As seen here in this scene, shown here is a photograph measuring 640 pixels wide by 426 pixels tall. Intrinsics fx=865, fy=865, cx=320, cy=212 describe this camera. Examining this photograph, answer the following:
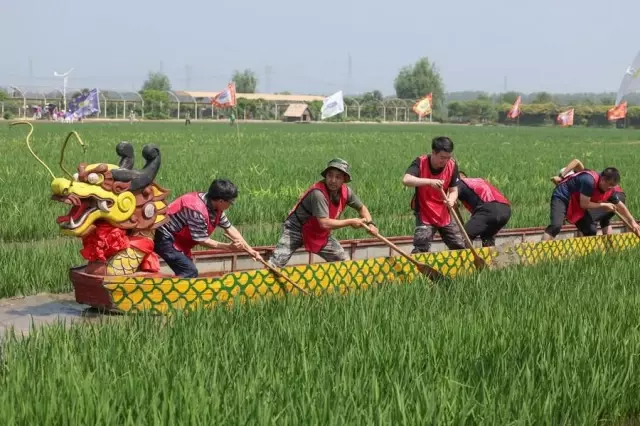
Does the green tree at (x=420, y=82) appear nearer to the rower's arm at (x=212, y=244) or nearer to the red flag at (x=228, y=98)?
the red flag at (x=228, y=98)

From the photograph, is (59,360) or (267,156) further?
(267,156)

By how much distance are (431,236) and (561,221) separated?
2144 mm

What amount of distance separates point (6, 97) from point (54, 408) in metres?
86.0

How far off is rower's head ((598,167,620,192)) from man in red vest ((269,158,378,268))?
316 centimetres

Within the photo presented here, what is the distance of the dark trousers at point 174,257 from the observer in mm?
7051

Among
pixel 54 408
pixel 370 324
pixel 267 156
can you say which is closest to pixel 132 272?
pixel 370 324

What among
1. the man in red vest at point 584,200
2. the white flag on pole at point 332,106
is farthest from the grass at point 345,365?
the white flag on pole at point 332,106

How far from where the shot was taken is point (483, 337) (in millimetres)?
4871

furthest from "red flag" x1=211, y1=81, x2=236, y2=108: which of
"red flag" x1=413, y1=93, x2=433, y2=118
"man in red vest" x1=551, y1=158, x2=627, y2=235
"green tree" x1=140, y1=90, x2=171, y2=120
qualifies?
"green tree" x1=140, y1=90, x2=171, y2=120

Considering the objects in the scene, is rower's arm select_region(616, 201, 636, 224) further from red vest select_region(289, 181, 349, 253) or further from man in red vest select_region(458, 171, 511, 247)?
red vest select_region(289, 181, 349, 253)

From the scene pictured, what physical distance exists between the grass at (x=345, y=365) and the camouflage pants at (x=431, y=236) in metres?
2.48

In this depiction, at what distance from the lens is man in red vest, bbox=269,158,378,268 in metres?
7.20

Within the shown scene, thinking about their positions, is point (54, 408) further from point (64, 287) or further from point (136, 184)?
point (64, 287)

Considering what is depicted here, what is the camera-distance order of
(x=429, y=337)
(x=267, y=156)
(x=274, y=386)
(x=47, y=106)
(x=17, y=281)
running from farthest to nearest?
1. (x=47, y=106)
2. (x=267, y=156)
3. (x=17, y=281)
4. (x=429, y=337)
5. (x=274, y=386)
